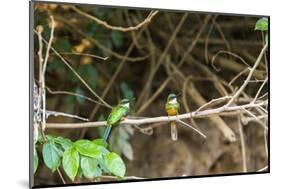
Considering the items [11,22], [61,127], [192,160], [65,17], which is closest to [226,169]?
[192,160]

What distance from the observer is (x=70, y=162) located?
6.54 ft

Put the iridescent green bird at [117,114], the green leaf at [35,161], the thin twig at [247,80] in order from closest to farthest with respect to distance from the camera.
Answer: the green leaf at [35,161] < the iridescent green bird at [117,114] < the thin twig at [247,80]

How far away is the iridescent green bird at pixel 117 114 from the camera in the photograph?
204 centimetres

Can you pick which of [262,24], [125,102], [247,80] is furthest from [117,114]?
[262,24]

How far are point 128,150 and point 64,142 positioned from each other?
0.80ft

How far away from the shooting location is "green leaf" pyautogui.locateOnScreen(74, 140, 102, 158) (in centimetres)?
201

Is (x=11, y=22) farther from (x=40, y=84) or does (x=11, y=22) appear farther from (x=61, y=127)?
(x=61, y=127)

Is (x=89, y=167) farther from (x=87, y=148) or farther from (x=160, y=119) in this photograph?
(x=160, y=119)

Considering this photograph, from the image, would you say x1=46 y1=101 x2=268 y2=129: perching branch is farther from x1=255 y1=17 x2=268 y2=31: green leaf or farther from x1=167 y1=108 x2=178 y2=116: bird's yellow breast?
x1=255 y1=17 x2=268 y2=31: green leaf

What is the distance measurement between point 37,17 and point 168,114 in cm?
60

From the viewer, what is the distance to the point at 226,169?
2.21m

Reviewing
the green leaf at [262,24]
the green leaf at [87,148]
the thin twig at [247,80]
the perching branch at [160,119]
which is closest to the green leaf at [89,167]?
the green leaf at [87,148]

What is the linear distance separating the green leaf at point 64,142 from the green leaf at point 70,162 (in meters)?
0.01

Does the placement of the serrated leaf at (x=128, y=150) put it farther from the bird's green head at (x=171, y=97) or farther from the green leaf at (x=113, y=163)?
the bird's green head at (x=171, y=97)
